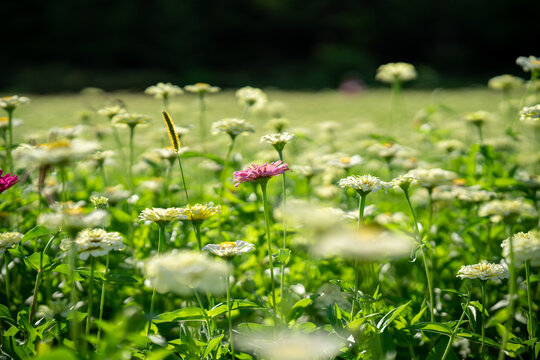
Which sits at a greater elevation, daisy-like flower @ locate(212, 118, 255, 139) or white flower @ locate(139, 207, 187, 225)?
daisy-like flower @ locate(212, 118, 255, 139)

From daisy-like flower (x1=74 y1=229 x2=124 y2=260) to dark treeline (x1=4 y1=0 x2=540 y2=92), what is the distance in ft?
32.8

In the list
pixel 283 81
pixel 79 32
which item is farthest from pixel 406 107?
pixel 79 32

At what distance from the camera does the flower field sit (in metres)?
0.64

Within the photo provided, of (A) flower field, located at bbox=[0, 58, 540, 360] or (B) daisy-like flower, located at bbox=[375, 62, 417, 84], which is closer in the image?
(A) flower field, located at bbox=[0, 58, 540, 360]

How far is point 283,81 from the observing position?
460 inches

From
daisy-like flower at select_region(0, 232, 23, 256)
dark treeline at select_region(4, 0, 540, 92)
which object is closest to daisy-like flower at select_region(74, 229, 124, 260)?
daisy-like flower at select_region(0, 232, 23, 256)

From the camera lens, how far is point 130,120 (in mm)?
1091

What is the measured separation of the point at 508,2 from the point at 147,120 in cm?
1709

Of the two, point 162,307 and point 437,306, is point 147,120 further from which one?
point 437,306

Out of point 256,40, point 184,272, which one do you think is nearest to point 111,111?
point 184,272

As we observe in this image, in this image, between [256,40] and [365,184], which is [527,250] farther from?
[256,40]

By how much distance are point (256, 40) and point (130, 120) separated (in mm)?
15952

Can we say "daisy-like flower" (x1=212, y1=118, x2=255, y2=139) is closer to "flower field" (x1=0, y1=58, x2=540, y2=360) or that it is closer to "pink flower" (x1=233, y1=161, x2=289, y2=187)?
"flower field" (x1=0, y1=58, x2=540, y2=360)

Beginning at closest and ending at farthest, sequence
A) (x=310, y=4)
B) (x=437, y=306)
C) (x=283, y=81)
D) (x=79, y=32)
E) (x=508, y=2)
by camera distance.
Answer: (x=437, y=306), (x=283, y=81), (x=79, y=32), (x=508, y=2), (x=310, y=4)
